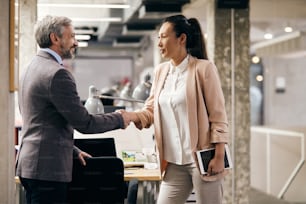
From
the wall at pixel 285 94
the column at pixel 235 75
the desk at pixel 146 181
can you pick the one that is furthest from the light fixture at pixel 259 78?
the desk at pixel 146 181

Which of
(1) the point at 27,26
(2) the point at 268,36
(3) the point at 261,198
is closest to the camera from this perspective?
(1) the point at 27,26

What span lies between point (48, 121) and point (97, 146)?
1619 mm

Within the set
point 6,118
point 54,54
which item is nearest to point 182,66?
point 54,54

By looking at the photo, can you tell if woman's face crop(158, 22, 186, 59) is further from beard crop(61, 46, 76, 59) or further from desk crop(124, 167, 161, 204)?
desk crop(124, 167, 161, 204)

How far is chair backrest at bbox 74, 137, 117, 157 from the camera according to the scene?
13.5 ft

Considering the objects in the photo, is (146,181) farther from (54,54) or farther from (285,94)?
(285,94)

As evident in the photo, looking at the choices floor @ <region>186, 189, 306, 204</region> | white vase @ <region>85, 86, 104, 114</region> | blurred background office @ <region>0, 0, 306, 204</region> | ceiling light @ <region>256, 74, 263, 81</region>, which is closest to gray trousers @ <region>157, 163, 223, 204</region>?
blurred background office @ <region>0, 0, 306, 204</region>

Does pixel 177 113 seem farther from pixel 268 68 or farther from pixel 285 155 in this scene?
pixel 268 68

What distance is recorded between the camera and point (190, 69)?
282 cm

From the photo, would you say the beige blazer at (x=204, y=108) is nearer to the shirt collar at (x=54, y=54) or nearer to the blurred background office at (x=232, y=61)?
the shirt collar at (x=54, y=54)

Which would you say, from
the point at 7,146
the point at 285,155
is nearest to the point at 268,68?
the point at 285,155

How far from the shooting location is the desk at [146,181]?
151 inches

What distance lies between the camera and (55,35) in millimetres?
2693

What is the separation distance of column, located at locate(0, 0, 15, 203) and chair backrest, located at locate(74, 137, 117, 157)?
86cm
